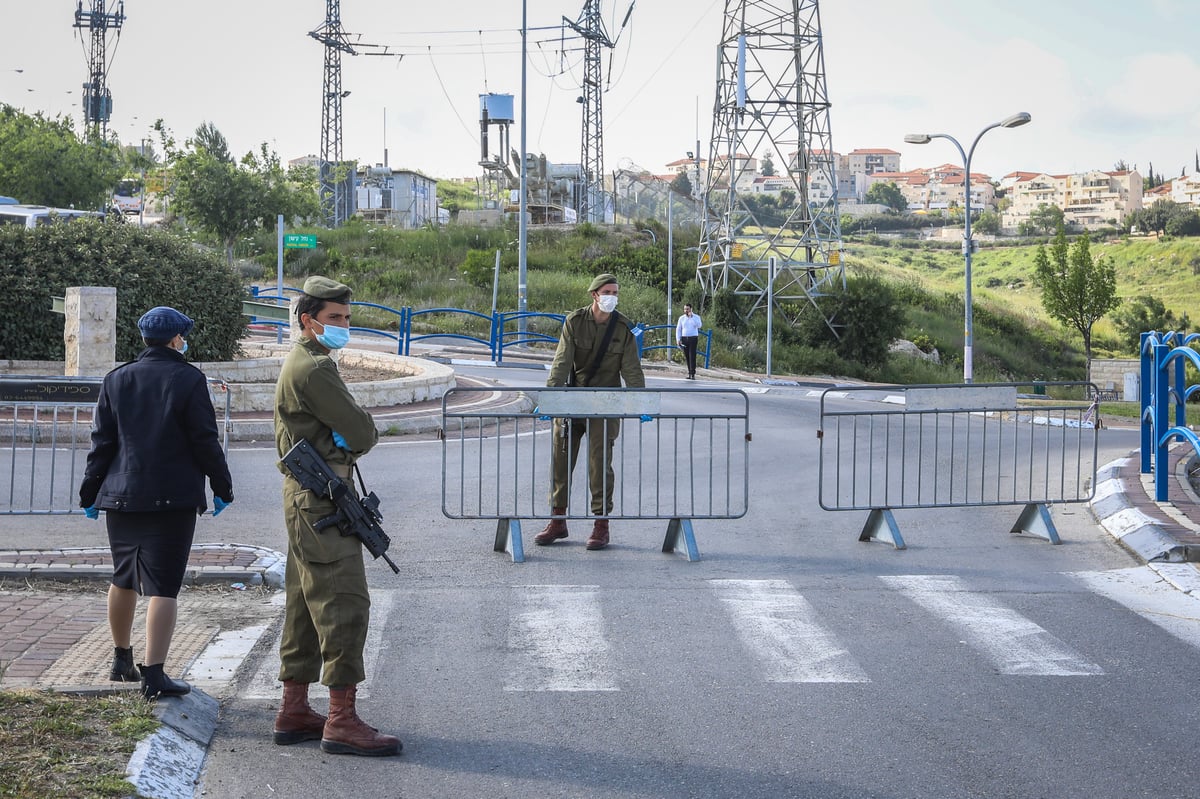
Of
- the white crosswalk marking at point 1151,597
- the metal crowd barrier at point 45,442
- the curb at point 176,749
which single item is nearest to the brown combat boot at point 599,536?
the white crosswalk marking at point 1151,597

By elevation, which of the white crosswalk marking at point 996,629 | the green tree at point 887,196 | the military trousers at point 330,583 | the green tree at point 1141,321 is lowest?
the white crosswalk marking at point 996,629

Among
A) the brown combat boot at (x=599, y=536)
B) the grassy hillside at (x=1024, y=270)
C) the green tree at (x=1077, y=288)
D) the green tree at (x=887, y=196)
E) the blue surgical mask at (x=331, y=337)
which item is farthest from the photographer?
the green tree at (x=887, y=196)

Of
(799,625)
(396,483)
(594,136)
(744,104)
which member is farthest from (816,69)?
(799,625)

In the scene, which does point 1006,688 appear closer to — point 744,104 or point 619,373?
point 619,373

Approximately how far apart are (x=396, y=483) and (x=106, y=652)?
6.35 m

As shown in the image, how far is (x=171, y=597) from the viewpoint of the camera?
5.63 metres

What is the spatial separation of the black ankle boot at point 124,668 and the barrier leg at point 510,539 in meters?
3.71

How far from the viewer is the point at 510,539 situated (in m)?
9.44

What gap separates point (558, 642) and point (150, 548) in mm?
2302

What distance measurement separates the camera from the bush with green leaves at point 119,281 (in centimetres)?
1714

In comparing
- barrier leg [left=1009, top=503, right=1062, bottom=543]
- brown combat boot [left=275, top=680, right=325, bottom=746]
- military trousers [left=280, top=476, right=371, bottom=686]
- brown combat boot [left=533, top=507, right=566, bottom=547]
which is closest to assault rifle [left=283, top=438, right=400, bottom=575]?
military trousers [left=280, top=476, right=371, bottom=686]

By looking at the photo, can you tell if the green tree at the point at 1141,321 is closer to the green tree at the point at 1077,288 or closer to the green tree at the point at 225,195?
the green tree at the point at 1077,288

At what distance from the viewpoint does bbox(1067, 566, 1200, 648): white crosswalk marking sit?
7.47 m

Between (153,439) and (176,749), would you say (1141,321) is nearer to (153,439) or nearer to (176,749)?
(153,439)
